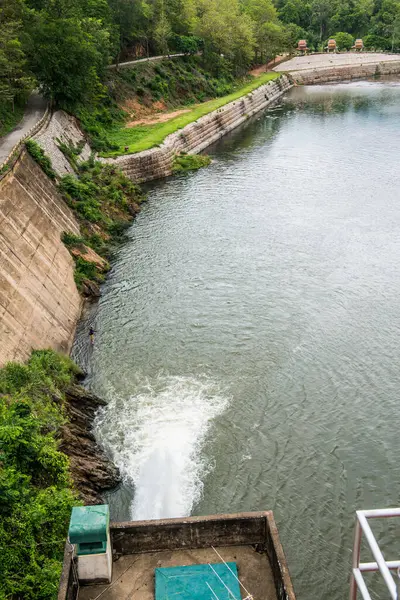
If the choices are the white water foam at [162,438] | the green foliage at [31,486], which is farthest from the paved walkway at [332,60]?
the green foliage at [31,486]

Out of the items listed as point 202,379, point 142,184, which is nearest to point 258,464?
point 202,379

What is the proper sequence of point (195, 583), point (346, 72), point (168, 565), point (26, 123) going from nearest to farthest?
point (195, 583) < point (168, 565) < point (26, 123) < point (346, 72)

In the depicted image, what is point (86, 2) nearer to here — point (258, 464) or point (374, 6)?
point (258, 464)

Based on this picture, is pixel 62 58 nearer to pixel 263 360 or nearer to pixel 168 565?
pixel 263 360

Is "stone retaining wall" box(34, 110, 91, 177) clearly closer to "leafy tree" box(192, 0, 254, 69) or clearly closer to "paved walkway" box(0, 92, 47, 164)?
"paved walkway" box(0, 92, 47, 164)

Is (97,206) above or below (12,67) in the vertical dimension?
below

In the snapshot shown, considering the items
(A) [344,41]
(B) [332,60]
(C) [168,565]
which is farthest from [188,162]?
(A) [344,41]
